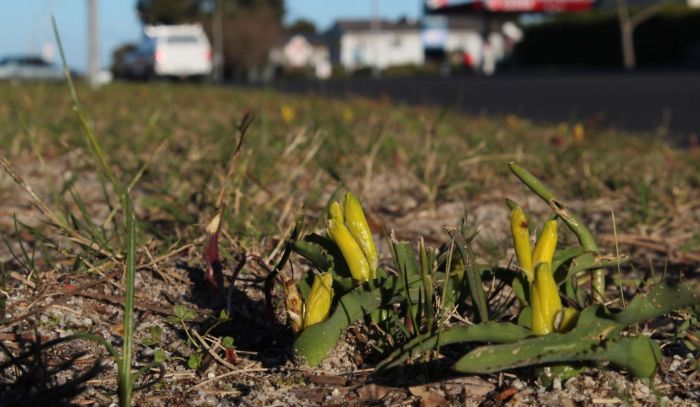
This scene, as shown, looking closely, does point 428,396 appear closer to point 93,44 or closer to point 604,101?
point 604,101

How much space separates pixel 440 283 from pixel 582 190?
231cm

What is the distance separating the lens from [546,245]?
1.59 metres

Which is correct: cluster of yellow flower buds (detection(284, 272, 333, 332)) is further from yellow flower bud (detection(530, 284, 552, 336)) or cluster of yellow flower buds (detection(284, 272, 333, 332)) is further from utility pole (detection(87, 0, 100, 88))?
utility pole (detection(87, 0, 100, 88))

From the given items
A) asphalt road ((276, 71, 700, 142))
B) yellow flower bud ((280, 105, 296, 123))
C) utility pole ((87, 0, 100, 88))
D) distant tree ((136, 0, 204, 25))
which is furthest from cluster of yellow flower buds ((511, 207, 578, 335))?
distant tree ((136, 0, 204, 25))

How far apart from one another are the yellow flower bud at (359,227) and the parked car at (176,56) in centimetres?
3896

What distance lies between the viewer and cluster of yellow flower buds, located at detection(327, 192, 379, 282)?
5.51 ft

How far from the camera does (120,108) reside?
830 cm

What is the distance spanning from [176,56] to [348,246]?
3972 centimetres

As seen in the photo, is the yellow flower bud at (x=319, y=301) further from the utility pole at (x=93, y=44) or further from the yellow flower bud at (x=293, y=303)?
the utility pole at (x=93, y=44)

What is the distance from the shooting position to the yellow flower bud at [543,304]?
1.55m

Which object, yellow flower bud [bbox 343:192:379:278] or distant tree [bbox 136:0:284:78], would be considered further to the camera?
distant tree [bbox 136:0:284:78]

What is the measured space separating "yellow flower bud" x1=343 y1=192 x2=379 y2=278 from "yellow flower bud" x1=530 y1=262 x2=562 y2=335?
0.30m

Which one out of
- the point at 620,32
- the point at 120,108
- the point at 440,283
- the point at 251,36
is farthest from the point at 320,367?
the point at 251,36

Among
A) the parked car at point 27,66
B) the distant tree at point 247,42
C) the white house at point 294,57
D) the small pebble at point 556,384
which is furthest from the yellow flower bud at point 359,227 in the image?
the distant tree at point 247,42
